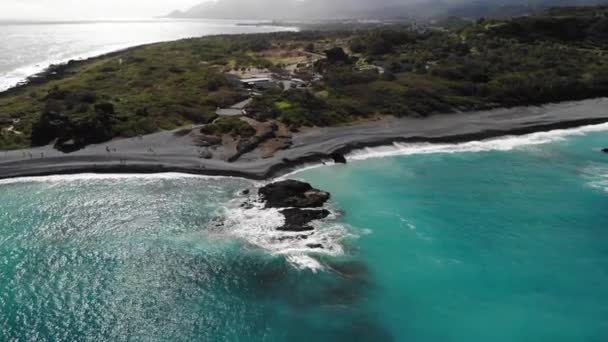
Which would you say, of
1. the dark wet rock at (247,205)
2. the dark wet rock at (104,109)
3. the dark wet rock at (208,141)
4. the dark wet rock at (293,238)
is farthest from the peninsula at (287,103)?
the dark wet rock at (293,238)

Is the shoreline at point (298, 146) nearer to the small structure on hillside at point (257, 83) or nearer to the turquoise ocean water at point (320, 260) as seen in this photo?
the turquoise ocean water at point (320, 260)

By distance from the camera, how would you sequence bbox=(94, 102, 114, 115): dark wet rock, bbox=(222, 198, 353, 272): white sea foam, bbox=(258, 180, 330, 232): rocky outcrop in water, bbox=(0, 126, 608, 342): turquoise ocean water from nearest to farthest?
1. bbox=(0, 126, 608, 342): turquoise ocean water
2. bbox=(222, 198, 353, 272): white sea foam
3. bbox=(258, 180, 330, 232): rocky outcrop in water
4. bbox=(94, 102, 114, 115): dark wet rock

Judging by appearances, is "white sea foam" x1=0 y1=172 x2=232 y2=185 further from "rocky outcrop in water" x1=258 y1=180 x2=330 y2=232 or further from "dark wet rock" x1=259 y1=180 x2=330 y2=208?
"rocky outcrop in water" x1=258 y1=180 x2=330 y2=232

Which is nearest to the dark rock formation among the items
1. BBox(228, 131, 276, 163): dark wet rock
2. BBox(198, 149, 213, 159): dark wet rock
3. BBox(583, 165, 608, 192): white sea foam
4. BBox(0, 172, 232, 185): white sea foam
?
BBox(0, 172, 232, 185): white sea foam

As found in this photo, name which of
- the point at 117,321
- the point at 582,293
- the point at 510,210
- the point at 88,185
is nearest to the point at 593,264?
the point at 582,293

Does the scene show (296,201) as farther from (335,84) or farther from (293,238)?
(335,84)

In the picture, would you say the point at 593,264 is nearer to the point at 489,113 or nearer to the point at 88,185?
the point at 489,113

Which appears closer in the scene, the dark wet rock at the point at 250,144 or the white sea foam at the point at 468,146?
the dark wet rock at the point at 250,144
